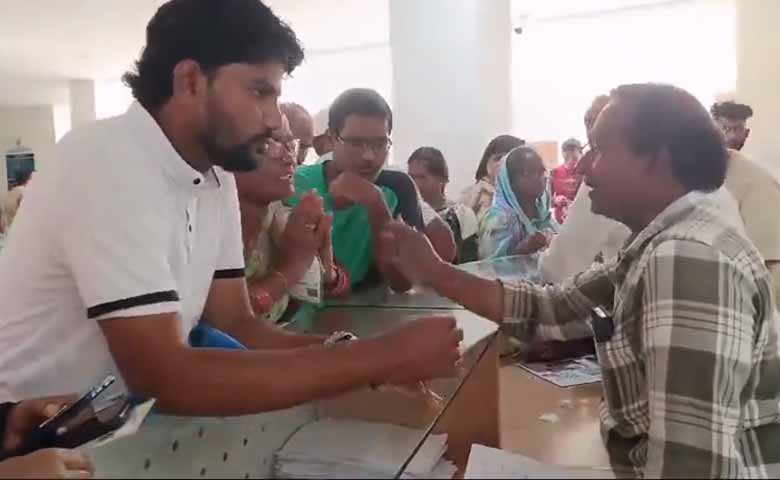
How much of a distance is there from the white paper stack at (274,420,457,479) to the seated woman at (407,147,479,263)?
2.39 meters

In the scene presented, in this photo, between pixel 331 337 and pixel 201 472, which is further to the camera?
pixel 331 337

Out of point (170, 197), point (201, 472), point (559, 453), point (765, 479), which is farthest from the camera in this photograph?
point (559, 453)

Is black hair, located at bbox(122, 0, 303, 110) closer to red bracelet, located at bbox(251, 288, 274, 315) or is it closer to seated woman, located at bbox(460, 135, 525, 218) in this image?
red bracelet, located at bbox(251, 288, 274, 315)

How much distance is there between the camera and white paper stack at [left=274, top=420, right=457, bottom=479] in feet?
2.51

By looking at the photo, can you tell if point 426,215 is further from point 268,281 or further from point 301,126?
point 268,281

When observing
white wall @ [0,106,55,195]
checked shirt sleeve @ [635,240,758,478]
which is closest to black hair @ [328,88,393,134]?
checked shirt sleeve @ [635,240,758,478]

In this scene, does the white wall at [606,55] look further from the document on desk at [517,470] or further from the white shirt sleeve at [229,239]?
the document on desk at [517,470]

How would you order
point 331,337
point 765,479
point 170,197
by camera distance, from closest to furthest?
1. point 170,197
2. point 765,479
3. point 331,337

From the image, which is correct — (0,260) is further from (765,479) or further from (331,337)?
(765,479)

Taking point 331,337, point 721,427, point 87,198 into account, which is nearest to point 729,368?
point 721,427

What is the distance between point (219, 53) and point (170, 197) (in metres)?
0.21

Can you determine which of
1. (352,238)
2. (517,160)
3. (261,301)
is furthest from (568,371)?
(261,301)

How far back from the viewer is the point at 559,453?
169 centimetres

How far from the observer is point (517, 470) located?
2.57 ft
